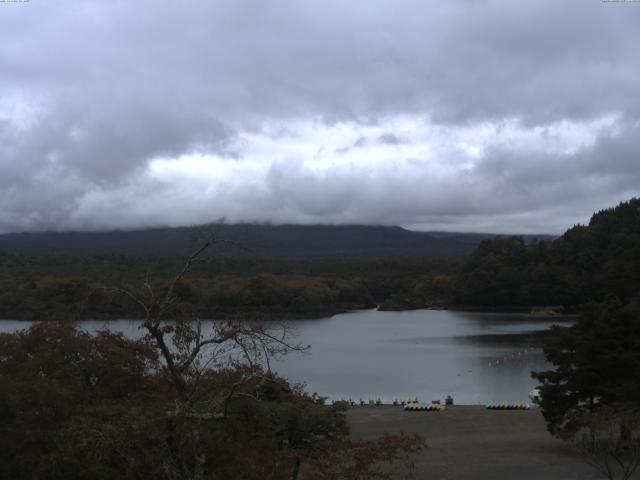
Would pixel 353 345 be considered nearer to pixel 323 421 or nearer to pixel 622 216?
Answer: pixel 323 421

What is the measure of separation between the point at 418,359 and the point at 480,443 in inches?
1025

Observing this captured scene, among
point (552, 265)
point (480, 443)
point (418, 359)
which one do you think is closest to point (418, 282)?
point (552, 265)

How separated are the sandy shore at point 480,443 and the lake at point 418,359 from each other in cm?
467

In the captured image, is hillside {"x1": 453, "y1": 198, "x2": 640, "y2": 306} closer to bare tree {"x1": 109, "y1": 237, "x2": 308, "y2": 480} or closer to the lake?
the lake

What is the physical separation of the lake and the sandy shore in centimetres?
467

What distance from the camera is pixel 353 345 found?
176 feet

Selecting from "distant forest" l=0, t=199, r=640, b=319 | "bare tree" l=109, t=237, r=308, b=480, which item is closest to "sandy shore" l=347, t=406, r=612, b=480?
"bare tree" l=109, t=237, r=308, b=480

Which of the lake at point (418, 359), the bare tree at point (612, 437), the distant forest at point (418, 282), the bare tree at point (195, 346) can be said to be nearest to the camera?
the bare tree at point (195, 346)

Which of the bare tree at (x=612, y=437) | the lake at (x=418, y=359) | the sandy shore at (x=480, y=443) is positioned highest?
the bare tree at (x=612, y=437)

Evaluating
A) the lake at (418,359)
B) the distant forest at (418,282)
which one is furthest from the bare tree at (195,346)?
the distant forest at (418,282)

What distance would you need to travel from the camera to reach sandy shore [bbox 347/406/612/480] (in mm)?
16609

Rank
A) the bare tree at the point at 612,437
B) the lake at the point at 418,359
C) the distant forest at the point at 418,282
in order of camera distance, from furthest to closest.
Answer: the distant forest at the point at 418,282 < the lake at the point at 418,359 < the bare tree at the point at 612,437

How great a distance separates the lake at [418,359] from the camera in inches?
1371

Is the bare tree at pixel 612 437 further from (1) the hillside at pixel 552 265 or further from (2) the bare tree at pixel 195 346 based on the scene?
(1) the hillside at pixel 552 265
